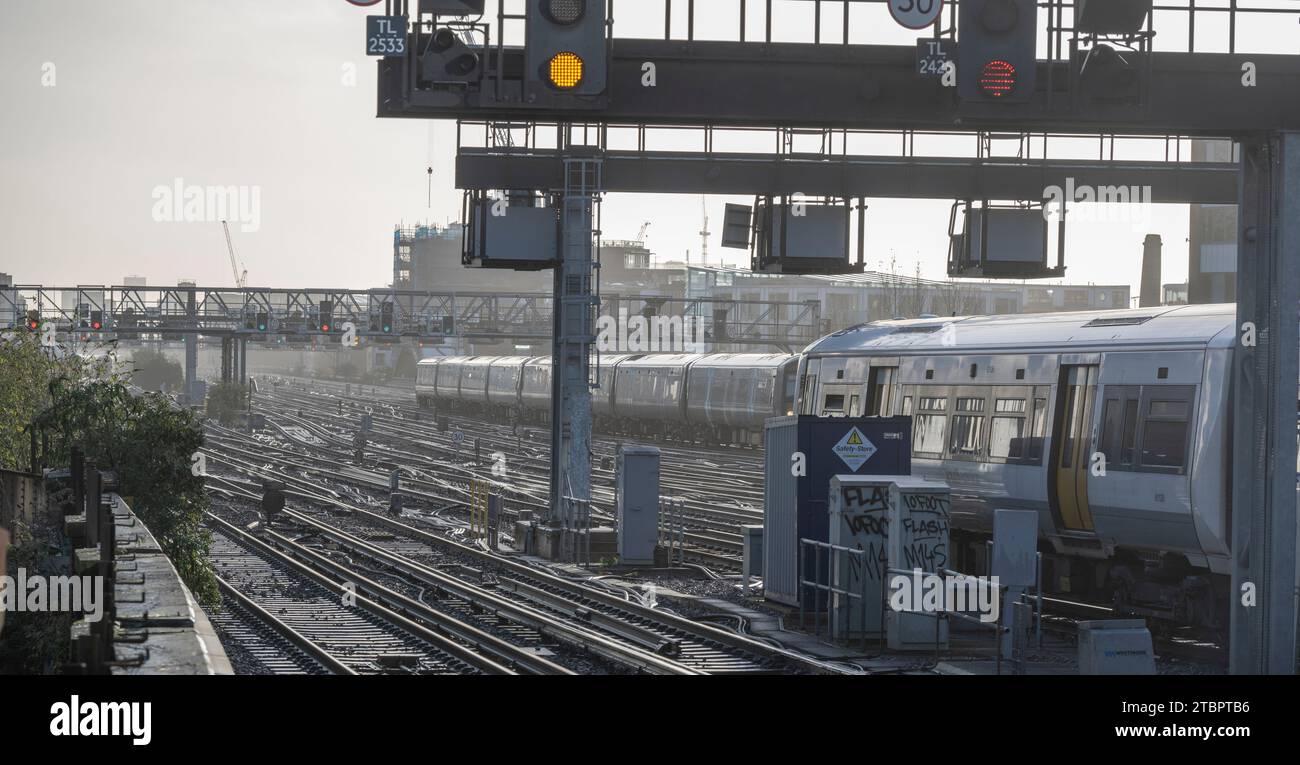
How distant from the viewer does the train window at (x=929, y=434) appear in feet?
69.5

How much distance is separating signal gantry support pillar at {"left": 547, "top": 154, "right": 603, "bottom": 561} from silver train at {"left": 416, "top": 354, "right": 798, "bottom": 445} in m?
16.7

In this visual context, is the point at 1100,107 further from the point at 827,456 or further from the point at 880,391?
the point at 880,391

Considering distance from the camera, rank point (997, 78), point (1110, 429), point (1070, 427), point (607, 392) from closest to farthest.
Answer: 1. point (997, 78)
2. point (1110, 429)
3. point (1070, 427)
4. point (607, 392)

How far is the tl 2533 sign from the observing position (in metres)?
13.5

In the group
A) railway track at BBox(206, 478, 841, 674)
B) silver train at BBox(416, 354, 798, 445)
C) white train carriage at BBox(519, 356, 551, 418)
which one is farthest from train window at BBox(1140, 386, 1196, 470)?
white train carriage at BBox(519, 356, 551, 418)

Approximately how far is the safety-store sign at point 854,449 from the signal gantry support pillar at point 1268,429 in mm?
5705

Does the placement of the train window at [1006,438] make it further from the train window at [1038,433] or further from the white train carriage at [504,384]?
the white train carriage at [504,384]

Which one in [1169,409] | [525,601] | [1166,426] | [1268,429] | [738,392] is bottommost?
[525,601]

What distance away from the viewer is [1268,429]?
1256cm

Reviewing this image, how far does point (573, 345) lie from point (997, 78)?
13268 millimetres

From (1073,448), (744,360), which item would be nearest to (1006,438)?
(1073,448)

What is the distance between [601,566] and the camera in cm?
2511
